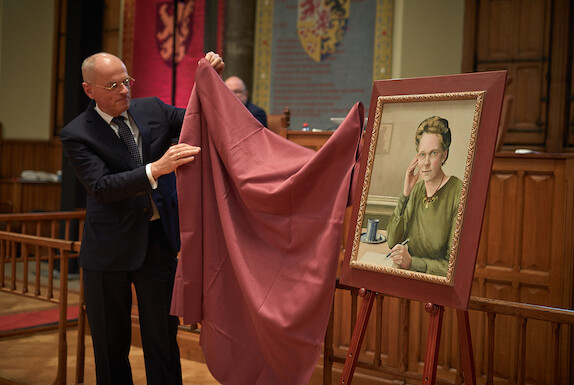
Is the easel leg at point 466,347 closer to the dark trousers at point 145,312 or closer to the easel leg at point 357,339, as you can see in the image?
the easel leg at point 357,339

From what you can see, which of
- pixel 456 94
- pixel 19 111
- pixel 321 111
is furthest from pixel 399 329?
pixel 19 111

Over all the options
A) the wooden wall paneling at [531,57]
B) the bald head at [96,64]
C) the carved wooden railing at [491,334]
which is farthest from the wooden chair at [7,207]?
the carved wooden railing at [491,334]

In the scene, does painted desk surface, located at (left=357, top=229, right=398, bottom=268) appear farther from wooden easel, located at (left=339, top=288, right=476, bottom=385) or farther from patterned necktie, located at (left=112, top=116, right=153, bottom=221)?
patterned necktie, located at (left=112, top=116, right=153, bottom=221)

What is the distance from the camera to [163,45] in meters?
8.08

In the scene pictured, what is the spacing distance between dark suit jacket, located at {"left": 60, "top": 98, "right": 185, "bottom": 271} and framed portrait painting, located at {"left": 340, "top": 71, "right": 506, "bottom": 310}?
91cm

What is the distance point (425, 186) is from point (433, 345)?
489 mm

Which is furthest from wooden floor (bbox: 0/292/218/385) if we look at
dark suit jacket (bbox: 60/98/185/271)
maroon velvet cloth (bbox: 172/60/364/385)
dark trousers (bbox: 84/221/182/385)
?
maroon velvet cloth (bbox: 172/60/364/385)

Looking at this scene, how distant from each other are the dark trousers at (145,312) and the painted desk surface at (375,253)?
945 mm

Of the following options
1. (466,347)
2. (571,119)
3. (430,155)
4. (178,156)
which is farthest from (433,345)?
(571,119)

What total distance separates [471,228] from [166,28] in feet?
23.1

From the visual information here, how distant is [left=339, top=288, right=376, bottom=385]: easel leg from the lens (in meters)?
1.96

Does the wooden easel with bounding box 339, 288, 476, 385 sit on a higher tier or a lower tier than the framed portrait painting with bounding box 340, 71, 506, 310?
lower

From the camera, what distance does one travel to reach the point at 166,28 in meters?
8.03

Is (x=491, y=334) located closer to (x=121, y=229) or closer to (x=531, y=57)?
(x=121, y=229)
